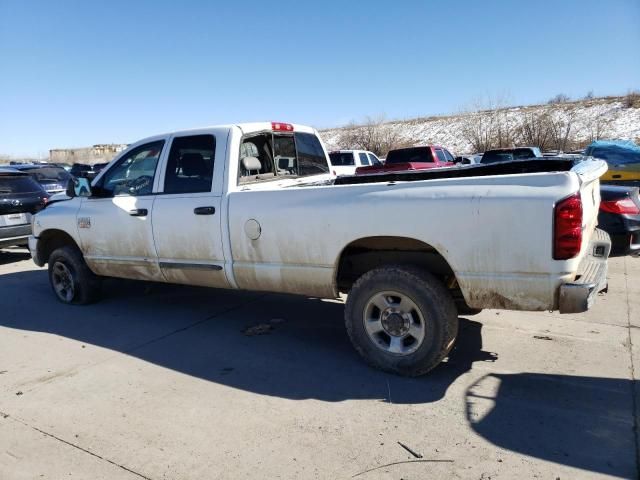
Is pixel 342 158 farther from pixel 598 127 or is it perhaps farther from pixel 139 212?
pixel 598 127

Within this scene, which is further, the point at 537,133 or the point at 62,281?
the point at 537,133

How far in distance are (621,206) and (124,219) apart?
5.91m

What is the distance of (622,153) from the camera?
1271cm

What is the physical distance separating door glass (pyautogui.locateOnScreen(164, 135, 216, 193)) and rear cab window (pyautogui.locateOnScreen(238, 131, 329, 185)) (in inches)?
12.4

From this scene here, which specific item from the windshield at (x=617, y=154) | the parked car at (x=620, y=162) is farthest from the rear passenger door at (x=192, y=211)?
the windshield at (x=617, y=154)

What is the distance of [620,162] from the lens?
1248 centimetres

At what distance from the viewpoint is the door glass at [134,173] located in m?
5.30

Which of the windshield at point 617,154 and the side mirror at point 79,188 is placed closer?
the side mirror at point 79,188

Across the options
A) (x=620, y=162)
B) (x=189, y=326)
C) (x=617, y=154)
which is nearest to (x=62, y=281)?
(x=189, y=326)

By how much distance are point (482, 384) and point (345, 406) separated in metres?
1.09

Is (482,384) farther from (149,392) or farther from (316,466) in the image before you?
(149,392)

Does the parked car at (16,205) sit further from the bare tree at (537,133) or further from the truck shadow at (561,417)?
the bare tree at (537,133)

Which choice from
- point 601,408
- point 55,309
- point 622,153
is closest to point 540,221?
point 601,408

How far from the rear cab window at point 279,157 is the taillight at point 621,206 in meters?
3.52
